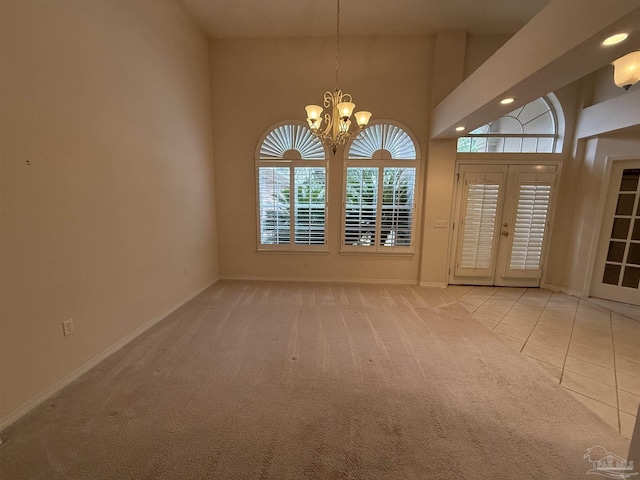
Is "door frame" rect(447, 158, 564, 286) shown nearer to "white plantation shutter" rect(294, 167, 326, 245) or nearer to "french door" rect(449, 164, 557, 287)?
"french door" rect(449, 164, 557, 287)

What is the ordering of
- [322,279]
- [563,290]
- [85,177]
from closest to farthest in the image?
1. [85,177]
2. [563,290]
3. [322,279]

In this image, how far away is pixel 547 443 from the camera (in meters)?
1.48

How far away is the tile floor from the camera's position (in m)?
1.87

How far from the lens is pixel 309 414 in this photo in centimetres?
166

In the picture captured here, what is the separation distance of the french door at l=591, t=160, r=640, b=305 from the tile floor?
0.25 meters

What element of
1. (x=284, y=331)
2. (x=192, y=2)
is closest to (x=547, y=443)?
(x=284, y=331)

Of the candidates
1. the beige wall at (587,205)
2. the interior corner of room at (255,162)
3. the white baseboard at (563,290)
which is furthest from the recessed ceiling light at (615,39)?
the white baseboard at (563,290)

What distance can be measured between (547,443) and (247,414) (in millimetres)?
1792

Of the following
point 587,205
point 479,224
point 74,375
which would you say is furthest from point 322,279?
point 587,205

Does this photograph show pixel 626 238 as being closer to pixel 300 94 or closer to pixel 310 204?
pixel 310 204

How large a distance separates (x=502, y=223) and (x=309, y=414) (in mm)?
4067

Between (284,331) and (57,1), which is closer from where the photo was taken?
(57,1)

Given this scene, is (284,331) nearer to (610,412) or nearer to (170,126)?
(610,412)

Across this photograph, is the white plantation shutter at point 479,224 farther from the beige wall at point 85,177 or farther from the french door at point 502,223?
the beige wall at point 85,177
